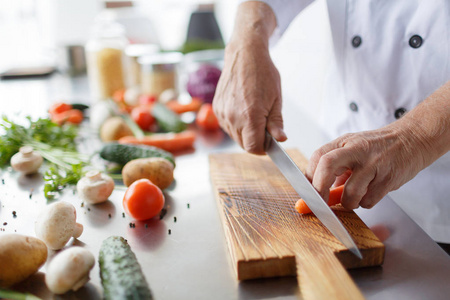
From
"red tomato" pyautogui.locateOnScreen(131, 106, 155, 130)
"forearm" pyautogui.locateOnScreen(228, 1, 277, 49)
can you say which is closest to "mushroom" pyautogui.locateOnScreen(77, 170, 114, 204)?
"forearm" pyautogui.locateOnScreen(228, 1, 277, 49)

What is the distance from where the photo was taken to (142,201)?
0.88 metres

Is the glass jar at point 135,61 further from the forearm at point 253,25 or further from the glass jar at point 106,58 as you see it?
the forearm at point 253,25

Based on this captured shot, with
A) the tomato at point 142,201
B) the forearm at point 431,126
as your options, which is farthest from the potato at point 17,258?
the forearm at point 431,126

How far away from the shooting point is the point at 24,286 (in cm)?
68

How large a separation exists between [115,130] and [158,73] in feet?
2.18

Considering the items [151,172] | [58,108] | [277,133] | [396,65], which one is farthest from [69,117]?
[396,65]

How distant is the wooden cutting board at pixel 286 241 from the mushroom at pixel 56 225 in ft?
1.04

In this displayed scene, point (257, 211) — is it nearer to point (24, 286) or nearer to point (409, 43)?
point (24, 286)

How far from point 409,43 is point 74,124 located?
4.29 feet

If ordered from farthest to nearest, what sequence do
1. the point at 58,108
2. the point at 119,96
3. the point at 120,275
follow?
the point at 119,96 → the point at 58,108 → the point at 120,275

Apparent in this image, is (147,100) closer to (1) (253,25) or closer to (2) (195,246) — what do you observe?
(1) (253,25)

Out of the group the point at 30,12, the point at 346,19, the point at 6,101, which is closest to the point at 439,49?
the point at 346,19

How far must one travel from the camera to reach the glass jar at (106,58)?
2025 millimetres

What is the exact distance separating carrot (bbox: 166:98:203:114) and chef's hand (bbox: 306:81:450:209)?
3.76ft
